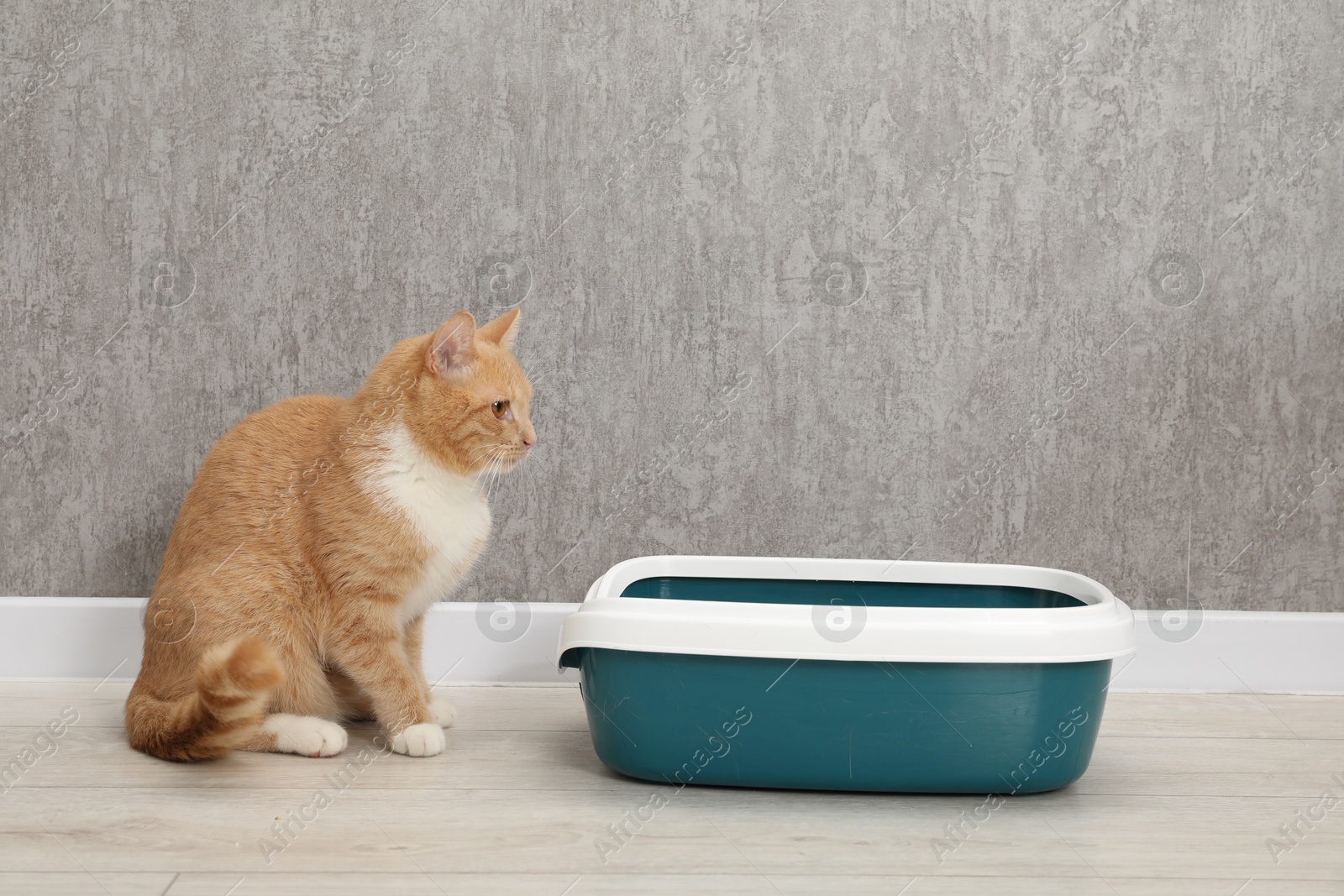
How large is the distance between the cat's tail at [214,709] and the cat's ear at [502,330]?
0.51m

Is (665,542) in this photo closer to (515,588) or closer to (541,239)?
(515,588)

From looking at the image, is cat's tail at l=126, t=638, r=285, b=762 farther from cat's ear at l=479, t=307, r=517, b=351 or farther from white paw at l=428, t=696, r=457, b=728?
cat's ear at l=479, t=307, r=517, b=351

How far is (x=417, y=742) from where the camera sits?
138 centimetres

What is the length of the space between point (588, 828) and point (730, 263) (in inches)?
38.0

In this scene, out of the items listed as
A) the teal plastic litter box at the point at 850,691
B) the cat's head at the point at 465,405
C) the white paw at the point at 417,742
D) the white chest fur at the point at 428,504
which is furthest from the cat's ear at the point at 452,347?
the white paw at the point at 417,742

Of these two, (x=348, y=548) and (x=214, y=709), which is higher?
(x=348, y=548)

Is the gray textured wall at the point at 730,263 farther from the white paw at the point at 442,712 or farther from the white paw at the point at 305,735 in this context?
the white paw at the point at 305,735

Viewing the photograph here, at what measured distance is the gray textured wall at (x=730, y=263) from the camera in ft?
5.62

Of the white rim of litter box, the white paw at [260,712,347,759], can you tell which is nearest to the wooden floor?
the white paw at [260,712,347,759]

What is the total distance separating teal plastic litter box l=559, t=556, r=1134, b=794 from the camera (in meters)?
1.22

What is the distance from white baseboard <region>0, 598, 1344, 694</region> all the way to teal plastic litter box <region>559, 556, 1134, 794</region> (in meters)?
0.50

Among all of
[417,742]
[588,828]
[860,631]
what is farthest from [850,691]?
[417,742]

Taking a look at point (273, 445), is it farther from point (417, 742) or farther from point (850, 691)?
point (850, 691)

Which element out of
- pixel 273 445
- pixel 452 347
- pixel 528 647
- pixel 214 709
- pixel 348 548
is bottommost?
pixel 528 647
